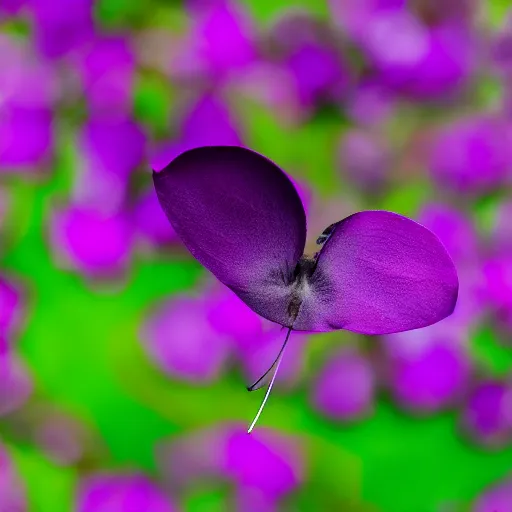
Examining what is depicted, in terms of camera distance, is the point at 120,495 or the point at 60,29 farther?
the point at 60,29

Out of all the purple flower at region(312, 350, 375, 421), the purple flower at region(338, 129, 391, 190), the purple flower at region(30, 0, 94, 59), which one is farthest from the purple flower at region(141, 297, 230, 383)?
the purple flower at region(30, 0, 94, 59)

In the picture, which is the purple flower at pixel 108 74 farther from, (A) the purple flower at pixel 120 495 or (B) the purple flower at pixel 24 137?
(A) the purple flower at pixel 120 495

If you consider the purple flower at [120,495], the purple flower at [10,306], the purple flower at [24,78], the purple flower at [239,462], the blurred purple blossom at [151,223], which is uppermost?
the purple flower at [24,78]

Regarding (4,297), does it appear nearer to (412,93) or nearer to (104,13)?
(104,13)

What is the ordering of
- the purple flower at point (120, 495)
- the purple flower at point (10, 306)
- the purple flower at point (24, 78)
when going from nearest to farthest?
1. the purple flower at point (120, 495)
2. the purple flower at point (10, 306)
3. the purple flower at point (24, 78)

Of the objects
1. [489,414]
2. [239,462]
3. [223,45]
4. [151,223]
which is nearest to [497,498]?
[489,414]

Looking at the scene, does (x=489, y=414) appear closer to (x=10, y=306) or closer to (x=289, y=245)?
(x=10, y=306)

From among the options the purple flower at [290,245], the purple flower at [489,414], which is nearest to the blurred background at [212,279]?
the purple flower at [489,414]
